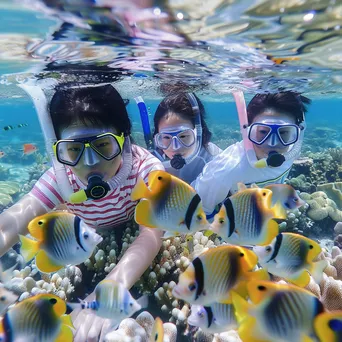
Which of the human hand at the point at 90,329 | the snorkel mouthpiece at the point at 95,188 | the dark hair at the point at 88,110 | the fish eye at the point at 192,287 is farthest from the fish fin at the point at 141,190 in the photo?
the dark hair at the point at 88,110

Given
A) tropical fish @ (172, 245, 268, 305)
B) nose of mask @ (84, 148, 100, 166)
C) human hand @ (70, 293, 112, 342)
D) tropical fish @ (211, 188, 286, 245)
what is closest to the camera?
tropical fish @ (172, 245, 268, 305)

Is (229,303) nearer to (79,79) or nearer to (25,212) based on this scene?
(25,212)

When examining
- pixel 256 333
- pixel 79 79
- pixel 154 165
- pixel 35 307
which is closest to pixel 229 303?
pixel 256 333

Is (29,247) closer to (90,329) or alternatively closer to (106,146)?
(90,329)

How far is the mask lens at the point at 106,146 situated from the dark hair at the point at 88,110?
28 cm

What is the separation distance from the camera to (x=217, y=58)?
6438 millimetres

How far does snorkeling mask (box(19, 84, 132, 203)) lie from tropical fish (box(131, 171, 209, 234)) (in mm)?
1346

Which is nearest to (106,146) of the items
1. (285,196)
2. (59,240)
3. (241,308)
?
(59,240)

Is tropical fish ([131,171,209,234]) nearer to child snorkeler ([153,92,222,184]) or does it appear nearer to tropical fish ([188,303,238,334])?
tropical fish ([188,303,238,334])

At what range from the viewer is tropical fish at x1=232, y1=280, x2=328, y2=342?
4.74 feet

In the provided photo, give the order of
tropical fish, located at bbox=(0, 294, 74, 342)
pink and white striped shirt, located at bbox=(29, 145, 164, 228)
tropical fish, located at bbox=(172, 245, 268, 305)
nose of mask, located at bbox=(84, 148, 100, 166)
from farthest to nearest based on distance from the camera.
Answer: pink and white striped shirt, located at bbox=(29, 145, 164, 228) → nose of mask, located at bbox=(84, 148, 100, 166) → tropical fish, located at bbox=(172, 245, 268, 305) → tropical fish, located at bbox=(0, 294, 74, 342)

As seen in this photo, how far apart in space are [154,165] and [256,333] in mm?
2904

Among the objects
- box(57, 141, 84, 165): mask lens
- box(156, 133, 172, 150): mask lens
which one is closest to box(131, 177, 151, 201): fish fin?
box(57, 141, 84, 165): mask lens

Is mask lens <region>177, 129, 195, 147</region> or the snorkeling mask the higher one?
the snorkeling mask
